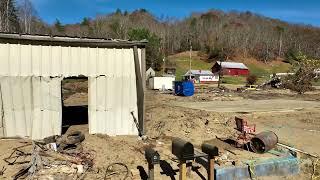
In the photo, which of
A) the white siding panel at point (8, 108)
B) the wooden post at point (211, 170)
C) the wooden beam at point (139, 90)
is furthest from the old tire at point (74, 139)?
the wooden post at point (211, 170)

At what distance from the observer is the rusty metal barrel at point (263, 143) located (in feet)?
46.3

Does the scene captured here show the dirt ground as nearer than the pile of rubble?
No

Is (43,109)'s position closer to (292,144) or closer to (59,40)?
(59,40)

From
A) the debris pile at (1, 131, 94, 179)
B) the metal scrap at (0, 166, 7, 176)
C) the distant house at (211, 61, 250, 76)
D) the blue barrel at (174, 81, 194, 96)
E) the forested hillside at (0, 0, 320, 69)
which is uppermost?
the forested hillside at (0, 0, 320, 69)

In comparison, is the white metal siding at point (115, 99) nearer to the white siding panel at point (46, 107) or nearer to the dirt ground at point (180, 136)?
the dirt ground at point (180, 136)

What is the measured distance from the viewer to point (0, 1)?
8288 centimetres

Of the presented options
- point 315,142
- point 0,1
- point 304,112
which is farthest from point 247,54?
point 315,142

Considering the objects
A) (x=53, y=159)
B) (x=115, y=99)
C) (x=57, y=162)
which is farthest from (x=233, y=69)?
(x=57, y=162)

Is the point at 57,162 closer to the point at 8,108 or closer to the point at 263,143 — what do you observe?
the point at 8,108

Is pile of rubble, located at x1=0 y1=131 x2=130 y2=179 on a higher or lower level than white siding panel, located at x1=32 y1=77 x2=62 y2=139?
lower

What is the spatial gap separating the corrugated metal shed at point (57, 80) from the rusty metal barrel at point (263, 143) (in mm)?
4329

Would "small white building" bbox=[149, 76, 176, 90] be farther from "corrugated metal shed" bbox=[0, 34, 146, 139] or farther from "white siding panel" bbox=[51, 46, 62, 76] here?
"white siding panel" bbox=[51, 46, 62, 76]

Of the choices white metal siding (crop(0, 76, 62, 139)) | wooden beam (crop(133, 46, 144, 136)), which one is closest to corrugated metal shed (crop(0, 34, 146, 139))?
white metal siding (crop(0, 76, 62, 139))

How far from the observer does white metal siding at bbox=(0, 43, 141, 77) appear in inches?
537
